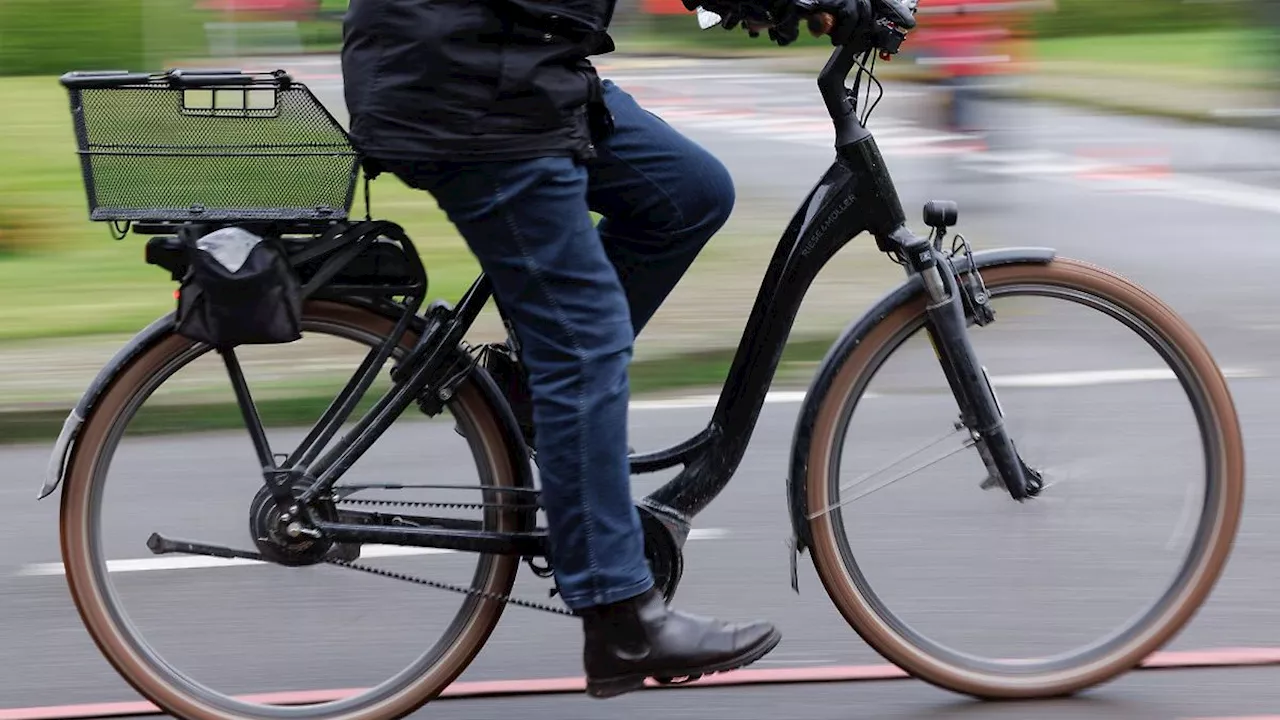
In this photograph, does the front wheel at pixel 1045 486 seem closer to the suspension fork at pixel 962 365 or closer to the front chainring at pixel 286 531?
the suspension fork at pixel 962 365

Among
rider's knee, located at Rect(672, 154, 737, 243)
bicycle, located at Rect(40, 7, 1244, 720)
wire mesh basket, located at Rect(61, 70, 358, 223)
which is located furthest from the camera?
rider's knee, located at Rect(672, 154, 737, 243)

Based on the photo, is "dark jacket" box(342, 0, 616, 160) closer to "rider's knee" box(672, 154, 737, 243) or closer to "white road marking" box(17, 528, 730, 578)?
"rider's knee" box(672, 154, 737, 243)

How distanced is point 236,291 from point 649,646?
3.16 feet

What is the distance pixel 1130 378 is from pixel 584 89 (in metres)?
1.34

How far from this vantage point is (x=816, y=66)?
1742 cm

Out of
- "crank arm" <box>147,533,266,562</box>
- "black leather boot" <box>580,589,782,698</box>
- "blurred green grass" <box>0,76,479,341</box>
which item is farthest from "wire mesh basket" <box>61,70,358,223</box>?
"blurred green grass" <box>0,76,479,341</box>

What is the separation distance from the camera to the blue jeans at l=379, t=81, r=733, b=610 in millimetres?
2906

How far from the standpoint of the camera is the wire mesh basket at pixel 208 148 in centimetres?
286

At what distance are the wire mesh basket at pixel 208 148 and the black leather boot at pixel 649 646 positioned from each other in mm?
866

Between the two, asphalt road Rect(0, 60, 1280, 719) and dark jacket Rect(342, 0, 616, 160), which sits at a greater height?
dark jacket Rect(342, 0, 616, 160)

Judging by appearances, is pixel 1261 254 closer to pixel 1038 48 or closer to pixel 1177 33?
pixel 1038 48

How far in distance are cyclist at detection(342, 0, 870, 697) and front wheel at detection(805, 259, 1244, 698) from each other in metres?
0.33

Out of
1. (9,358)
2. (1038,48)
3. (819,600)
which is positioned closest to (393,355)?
(819,600)

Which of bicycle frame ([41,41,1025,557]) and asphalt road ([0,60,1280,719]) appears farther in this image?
asphalt road ([0,60,1280,719])
